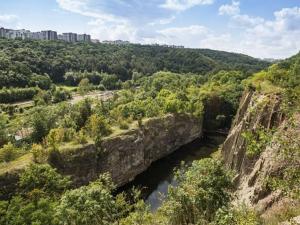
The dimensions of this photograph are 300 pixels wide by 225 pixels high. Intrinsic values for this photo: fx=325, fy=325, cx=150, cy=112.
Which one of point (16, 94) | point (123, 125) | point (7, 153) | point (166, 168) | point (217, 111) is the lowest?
point (166, 168)

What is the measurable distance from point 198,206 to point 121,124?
2877 centimetres

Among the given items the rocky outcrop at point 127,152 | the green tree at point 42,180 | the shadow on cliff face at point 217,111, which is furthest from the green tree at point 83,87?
the green tree at point 42,180

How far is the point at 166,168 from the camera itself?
5072 centimetres

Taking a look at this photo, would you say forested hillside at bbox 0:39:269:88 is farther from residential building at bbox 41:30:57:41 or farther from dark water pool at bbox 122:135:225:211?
residential building at bbox 41:30:57:41

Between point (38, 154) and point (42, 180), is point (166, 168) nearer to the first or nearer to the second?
point (38, 154)

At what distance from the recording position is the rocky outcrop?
38469mm

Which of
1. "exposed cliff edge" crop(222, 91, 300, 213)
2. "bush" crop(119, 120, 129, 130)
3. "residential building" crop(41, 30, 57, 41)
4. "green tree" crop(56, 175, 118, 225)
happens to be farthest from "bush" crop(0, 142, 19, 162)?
"residential building" crop(41, 30, 57, 41)

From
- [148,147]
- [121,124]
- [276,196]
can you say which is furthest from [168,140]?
[276,196]

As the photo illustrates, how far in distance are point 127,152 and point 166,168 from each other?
852 centimetres

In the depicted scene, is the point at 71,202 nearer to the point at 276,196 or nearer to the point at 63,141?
the point at 276,196

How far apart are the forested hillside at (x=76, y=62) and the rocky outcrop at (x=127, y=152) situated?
153 ft

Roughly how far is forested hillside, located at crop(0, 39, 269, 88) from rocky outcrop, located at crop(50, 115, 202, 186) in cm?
4669

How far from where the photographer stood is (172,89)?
76.8m

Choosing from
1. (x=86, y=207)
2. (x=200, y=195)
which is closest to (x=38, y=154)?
(x=86, y=207)
